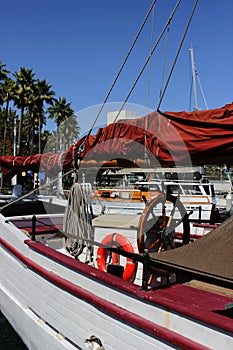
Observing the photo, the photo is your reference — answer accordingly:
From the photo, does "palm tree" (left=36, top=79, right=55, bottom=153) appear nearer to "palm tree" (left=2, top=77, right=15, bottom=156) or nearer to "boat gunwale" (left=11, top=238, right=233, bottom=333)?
"palm tree" (left=2, top=77, right=15, bottom=156)

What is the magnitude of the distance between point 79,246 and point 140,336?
2526 millimetres

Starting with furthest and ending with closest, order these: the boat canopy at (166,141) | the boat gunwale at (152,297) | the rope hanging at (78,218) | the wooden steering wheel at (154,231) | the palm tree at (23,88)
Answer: the palm tree at (23,88) → the rope hanging at (78,218) → the wooden steering wheel at (154,231) → the boat canopy at (166,141) → the boat gunwale at (152,297)

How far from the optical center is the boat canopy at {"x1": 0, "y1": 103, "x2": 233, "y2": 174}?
4020 millimetres

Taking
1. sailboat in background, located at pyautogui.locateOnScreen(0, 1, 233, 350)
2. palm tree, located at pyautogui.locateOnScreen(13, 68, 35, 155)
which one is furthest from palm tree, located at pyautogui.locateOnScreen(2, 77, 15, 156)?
sailboat in background, located at pyautogui.locateOnScreen(0, 1, 233, 350)

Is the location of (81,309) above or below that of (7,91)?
below

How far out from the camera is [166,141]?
4.47m

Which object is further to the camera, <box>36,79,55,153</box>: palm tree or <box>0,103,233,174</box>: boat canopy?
<box>36,79,55,153</box>: palm tree

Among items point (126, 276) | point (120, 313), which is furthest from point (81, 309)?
point (126, 276)

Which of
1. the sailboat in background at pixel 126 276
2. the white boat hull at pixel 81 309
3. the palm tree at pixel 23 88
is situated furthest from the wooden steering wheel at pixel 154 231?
the palm tree at pixel 23 88

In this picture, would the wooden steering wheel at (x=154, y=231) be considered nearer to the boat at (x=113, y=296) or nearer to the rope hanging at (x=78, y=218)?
the boat at (x=113, y=296)

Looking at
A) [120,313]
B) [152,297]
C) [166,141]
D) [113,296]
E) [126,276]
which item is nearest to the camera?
[152,297]

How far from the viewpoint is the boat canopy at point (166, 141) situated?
402 cm

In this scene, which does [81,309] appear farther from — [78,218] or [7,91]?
[7,91]

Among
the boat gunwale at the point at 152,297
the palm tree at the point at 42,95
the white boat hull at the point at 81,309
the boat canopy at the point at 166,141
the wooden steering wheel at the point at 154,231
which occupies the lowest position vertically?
the white boat hull at the point at 81,309
